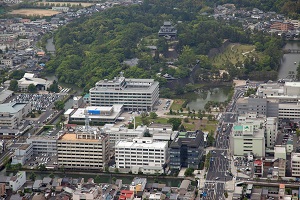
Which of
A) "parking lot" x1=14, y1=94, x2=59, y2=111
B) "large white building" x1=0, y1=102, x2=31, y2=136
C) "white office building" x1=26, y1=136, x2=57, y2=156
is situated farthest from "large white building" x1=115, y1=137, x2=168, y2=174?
"parking lot" x1=14, y1=94, x2=59, y2=111

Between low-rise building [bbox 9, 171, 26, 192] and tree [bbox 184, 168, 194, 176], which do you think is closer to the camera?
low-rise building [bbox 9, 171, 26, 192]

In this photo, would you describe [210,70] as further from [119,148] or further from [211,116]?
[119,148]

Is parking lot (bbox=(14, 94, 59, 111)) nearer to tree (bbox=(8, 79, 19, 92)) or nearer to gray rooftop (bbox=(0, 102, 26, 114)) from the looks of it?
tree (bbox=(8, 79, 19, 92))

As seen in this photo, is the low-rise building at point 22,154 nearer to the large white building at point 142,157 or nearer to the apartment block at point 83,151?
the apartment block at point 83,151

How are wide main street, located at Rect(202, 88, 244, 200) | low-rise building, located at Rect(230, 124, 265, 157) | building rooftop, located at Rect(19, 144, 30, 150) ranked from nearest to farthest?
wide main street, located at Rect(202, 88, 244, 200)
low-rise building, located at Rect(230, 124, 265, 157)
building rooftop, located at Rect(19, 144, 30, 150)

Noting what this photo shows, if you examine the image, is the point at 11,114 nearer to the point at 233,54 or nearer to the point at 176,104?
the point at 176,104

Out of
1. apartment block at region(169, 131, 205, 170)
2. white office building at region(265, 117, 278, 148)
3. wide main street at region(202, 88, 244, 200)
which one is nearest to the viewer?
wide main street at region(202, 88, 244, 200)

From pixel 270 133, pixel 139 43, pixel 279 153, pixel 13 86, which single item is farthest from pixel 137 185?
pixel 139 43

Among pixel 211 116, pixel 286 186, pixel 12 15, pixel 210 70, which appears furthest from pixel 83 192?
pixel 12 15
